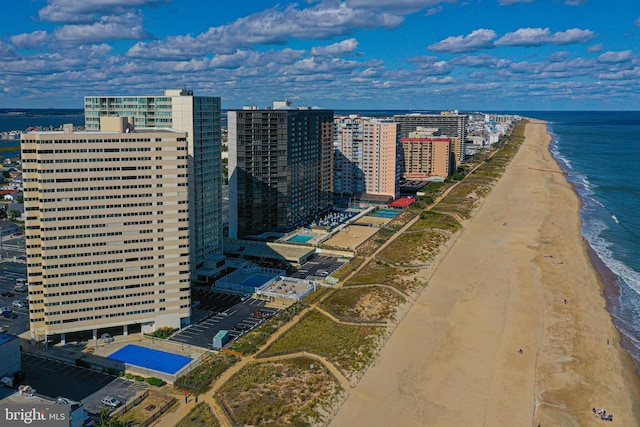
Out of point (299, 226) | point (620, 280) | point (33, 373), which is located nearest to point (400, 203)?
point (299, 226)

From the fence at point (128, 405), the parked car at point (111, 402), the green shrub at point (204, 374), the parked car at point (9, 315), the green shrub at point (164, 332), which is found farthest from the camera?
the parked car at point (9, 315)

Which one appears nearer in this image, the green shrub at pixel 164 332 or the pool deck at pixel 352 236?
the green shrub at pixel 164 332

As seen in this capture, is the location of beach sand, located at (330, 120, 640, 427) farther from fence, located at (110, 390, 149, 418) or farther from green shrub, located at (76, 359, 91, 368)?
green shrub, located at (76, 359, 91, 368)

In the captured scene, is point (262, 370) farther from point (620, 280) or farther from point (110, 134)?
point (620, 280)

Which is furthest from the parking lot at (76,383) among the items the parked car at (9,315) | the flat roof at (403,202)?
the flat roof at (403,202)

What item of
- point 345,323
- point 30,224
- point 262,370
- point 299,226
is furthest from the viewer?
point 299,226

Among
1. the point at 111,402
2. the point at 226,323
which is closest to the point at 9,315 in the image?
the point at 226,323

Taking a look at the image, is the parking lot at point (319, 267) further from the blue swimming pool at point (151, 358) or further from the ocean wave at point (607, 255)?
the ocean wave at point (607, 255)
